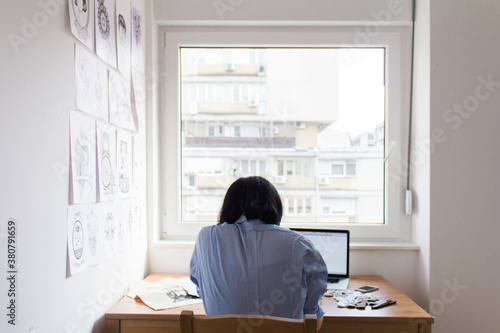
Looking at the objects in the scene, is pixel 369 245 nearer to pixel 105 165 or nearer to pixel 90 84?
pixel 105 165

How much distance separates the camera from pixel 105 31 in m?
1.47

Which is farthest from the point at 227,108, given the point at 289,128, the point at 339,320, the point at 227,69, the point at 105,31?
the point at 339,320

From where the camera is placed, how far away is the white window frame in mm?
2119

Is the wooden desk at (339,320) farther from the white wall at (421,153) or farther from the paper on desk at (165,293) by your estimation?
the white wall at (421,153)

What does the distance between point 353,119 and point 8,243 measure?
1772 mm

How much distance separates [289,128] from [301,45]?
455 millimetres

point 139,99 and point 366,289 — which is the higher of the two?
point 139,99

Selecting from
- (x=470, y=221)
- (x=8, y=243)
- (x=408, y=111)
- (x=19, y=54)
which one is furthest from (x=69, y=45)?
(x=470, y=221)

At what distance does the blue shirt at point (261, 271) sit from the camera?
127 cm

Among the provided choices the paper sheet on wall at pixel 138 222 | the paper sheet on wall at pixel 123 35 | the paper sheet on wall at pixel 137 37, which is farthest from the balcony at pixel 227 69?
the paper sheet on wall at pixel 138 222

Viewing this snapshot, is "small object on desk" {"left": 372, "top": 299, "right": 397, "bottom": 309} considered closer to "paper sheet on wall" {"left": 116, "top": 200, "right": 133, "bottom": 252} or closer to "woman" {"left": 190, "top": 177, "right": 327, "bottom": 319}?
"woman" {"left": 190, "top": 177, "right": 327, "bottom": 319}

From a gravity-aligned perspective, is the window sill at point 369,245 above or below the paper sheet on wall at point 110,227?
below

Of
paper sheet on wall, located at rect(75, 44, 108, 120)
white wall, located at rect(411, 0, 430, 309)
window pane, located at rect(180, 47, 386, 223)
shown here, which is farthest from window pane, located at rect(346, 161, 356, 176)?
paper sheet on wall, located at rect(75, 44, 108, 120)

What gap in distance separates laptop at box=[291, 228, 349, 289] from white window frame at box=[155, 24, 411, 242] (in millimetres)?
202
